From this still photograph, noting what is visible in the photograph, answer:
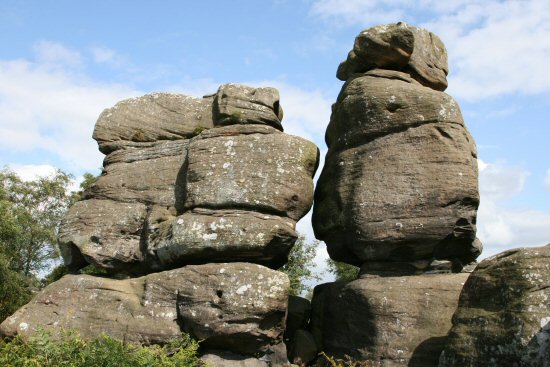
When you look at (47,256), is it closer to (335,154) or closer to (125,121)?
(125,121)

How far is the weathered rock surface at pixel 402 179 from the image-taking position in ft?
46.4

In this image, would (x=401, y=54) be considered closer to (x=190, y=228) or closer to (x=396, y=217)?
(x=396, y=217)

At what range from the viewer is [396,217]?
1430 centimetres

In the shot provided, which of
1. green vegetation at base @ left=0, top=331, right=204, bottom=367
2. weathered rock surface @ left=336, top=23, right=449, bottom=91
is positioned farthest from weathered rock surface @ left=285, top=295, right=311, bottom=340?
weathered rock surface @ left=336, top=23, right=449, bottom=91

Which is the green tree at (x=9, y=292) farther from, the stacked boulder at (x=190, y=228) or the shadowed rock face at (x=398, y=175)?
the shadowed rock face at (x=398, y=175)

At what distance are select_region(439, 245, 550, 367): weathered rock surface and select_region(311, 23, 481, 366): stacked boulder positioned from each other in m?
1.30

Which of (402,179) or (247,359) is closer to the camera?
(247,359)

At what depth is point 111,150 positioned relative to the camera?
→ 17609 millimetres

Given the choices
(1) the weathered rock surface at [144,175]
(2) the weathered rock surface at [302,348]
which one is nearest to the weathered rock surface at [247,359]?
(2) the weathered rock surface at [302,348]

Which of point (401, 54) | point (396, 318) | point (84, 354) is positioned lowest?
point (84, 354)

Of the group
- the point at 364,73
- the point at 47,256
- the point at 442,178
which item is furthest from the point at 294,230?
the point at 47,256

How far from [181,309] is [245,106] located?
18.4ft

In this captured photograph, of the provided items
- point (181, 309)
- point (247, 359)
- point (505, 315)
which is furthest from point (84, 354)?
point (505, 315)

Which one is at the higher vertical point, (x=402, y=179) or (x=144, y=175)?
(x=144, y=175)
